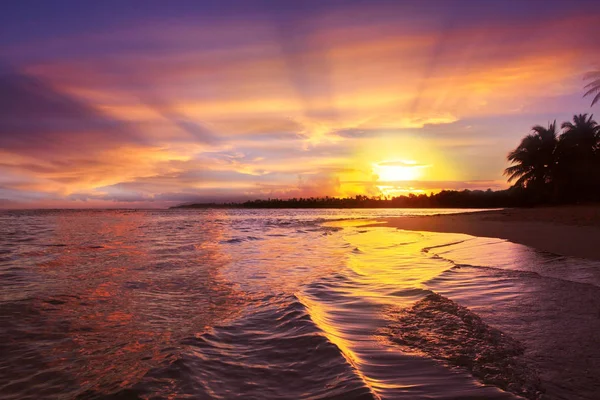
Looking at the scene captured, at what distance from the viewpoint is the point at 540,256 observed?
32.7 ft

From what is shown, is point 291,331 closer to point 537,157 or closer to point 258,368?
point 258,368

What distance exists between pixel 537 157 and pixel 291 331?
169 ft

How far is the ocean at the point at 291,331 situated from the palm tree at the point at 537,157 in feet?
145

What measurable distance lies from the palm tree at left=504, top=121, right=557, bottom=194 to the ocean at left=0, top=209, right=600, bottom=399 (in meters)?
44.3

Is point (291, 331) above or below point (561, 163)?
below

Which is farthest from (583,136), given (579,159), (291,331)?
(291,331)

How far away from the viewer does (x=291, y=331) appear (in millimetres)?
4758

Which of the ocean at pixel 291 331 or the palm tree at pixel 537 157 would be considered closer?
the ocean at pixel 291 331

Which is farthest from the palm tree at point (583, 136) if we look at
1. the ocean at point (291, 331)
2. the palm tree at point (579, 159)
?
Answer: the ocean at point (291, 331)

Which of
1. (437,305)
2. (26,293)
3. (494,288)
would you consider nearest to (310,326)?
(437,305)

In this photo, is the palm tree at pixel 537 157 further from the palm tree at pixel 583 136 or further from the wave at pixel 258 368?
the wave at pixel 258 368

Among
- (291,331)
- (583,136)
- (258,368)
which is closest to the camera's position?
(258,368)

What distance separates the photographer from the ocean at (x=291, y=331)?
127 inches

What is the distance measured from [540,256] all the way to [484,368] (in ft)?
26.4
